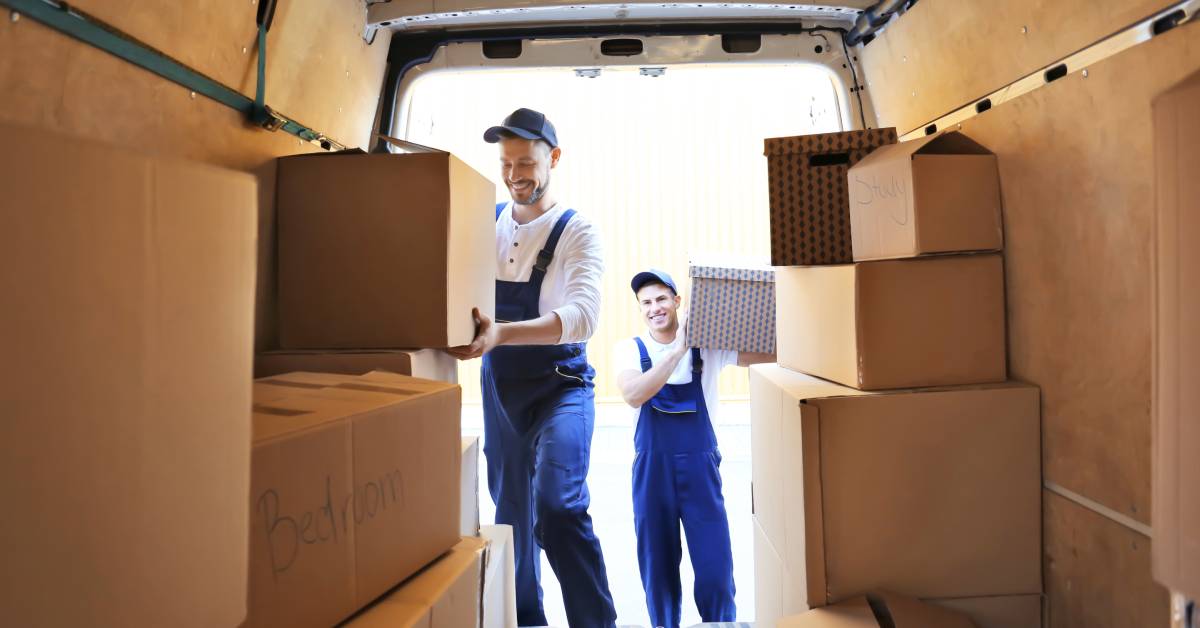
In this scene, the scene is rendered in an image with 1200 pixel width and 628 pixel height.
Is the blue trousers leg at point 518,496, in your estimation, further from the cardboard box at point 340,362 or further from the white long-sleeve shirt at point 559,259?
the cardboard box at point 340,362

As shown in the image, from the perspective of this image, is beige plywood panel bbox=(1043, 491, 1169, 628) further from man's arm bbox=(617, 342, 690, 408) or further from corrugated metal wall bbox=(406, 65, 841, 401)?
corrugated metal wall bbox=(406, 65, 841, 401)

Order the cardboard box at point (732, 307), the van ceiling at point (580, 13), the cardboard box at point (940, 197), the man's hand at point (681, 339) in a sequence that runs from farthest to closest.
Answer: the man's hand at point (681, 339) → the cardboard box at point (732, 307) → the van ceiling at point (580, 13) → the cardboard box at point (940, 197)

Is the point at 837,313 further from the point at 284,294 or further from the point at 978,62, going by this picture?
the point at 284,294

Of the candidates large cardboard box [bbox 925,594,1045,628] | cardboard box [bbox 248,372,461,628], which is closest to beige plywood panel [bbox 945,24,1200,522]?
large cardboard box [bbox 925,594,1045,628]

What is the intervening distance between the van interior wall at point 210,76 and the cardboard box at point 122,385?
0.14m

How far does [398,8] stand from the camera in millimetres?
1788

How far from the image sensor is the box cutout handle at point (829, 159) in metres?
1.61

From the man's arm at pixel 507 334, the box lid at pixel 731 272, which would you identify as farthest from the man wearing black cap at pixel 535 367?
the box lid at pixel 731 272

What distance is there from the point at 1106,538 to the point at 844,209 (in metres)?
0.80

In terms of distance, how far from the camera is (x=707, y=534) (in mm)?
2479

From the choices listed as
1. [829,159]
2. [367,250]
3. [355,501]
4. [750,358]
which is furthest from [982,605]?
[367,250]

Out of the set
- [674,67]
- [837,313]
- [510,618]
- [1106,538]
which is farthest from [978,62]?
[510,618]

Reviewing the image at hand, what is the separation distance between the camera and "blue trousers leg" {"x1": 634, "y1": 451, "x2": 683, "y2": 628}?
2.44 meters

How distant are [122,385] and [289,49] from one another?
3.74 feet
